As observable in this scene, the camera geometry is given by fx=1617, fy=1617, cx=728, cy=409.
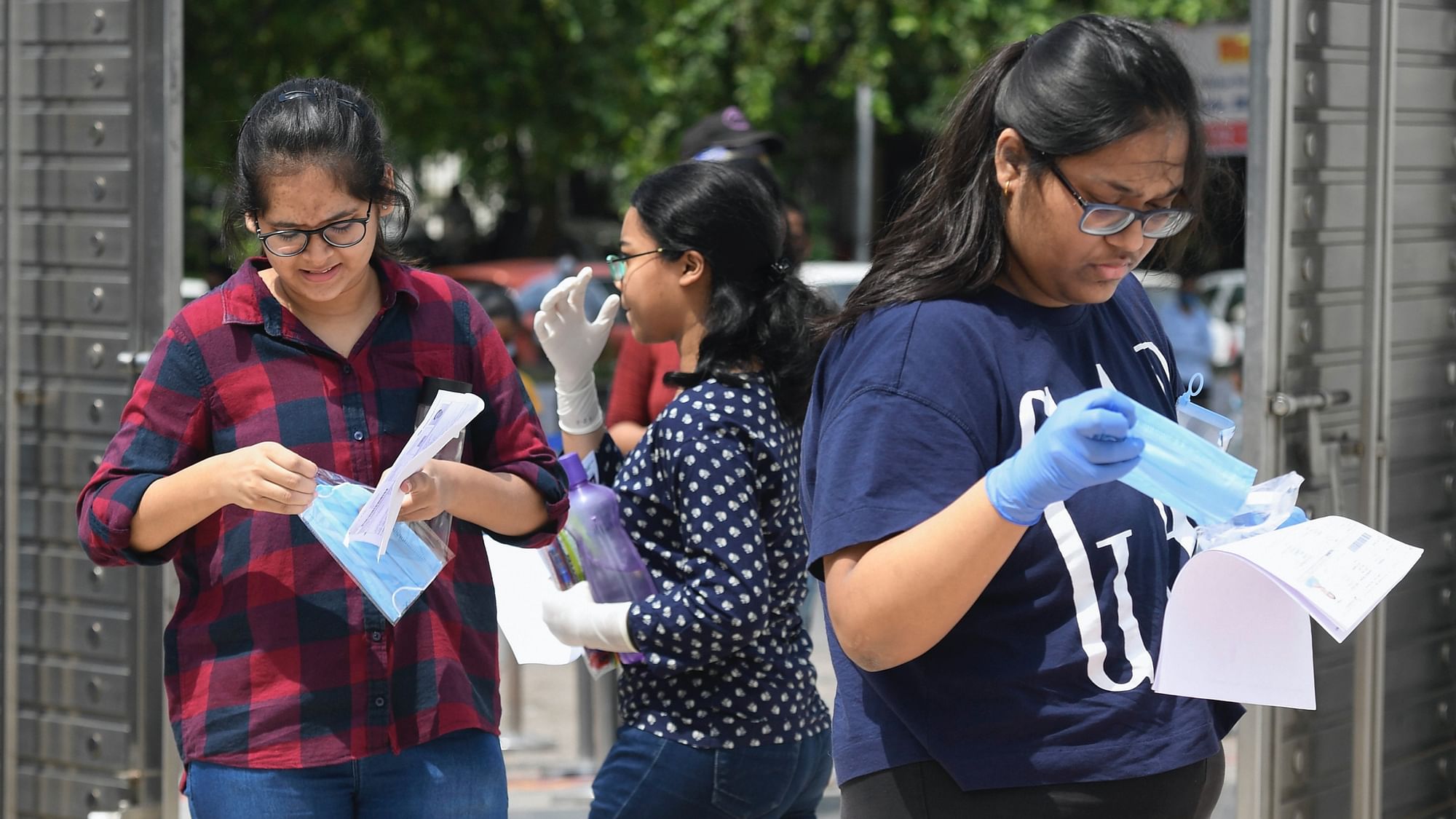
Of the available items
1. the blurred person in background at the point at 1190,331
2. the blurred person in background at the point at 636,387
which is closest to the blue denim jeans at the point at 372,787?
the blurred person in background at the point at 636,387

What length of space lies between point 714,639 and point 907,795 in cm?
77

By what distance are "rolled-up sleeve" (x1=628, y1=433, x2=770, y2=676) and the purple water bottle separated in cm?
11

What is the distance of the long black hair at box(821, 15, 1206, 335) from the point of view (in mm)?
1758

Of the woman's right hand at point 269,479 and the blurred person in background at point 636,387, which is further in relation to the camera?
the blurred person in background at point 636,387

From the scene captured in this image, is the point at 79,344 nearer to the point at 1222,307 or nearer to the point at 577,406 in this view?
the point at 577,406

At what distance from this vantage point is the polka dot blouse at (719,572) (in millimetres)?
2607

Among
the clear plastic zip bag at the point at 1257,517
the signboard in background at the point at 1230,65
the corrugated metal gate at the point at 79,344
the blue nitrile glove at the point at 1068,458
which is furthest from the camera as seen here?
the signboard in background at the point at 1230,65

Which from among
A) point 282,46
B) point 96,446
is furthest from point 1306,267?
point 282,46

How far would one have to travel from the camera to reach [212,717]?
87.8 inches

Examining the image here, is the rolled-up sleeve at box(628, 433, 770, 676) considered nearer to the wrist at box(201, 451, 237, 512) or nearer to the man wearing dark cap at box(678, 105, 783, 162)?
the wrist at box(201, 451, 237, 512)

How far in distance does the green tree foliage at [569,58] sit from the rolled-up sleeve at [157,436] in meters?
6.88

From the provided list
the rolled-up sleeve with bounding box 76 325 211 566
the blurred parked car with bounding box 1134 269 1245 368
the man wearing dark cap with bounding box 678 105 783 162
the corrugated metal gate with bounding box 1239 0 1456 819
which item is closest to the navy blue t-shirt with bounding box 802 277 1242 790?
the rolled-up sleeve with bounding box 76 325 211 566

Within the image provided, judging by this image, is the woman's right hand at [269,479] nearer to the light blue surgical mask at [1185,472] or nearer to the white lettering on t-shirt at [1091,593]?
the white lettering on t-shirt at [1091,593]

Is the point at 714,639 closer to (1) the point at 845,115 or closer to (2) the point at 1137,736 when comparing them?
(2) the point at 1137,736
